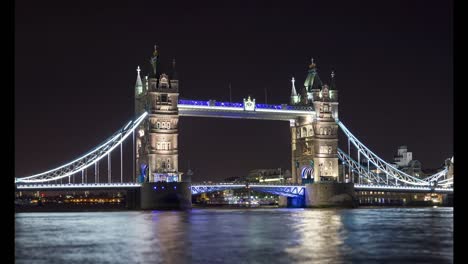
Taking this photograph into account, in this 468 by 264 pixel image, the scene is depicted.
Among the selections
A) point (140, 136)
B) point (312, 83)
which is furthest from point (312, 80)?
point (140, 136)

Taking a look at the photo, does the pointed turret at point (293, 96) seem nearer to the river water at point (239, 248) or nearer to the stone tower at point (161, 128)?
the stone tower at point (161, 128)

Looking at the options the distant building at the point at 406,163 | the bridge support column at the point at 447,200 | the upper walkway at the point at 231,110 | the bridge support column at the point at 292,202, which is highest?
the upper walkway at the point at 231,110

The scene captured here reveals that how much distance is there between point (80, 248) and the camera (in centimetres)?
2644

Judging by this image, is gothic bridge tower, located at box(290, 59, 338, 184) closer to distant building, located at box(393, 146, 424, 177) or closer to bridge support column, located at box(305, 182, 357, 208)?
bridge support column, located at box(305, 182, 357, 208)

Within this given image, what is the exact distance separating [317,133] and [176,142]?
2091cm

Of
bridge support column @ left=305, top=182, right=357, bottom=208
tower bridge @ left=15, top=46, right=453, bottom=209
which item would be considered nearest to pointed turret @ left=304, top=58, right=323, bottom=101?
tower bridge @ left=15, top=46, right=453, bottom=209

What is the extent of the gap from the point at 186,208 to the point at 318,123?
24241 millimetres

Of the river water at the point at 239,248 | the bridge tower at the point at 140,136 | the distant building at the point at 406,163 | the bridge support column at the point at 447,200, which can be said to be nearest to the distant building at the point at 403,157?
the distant building at the point at 406,163

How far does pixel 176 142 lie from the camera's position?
8344 centimetres

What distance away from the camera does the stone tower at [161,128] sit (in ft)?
269

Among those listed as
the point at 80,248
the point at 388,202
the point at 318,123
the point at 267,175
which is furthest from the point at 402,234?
the point at 267,175

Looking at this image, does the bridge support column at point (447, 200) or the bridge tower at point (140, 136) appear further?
the bridge support column at point (447, 200)

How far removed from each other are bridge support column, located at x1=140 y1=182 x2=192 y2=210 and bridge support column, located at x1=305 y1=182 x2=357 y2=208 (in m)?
18.9
